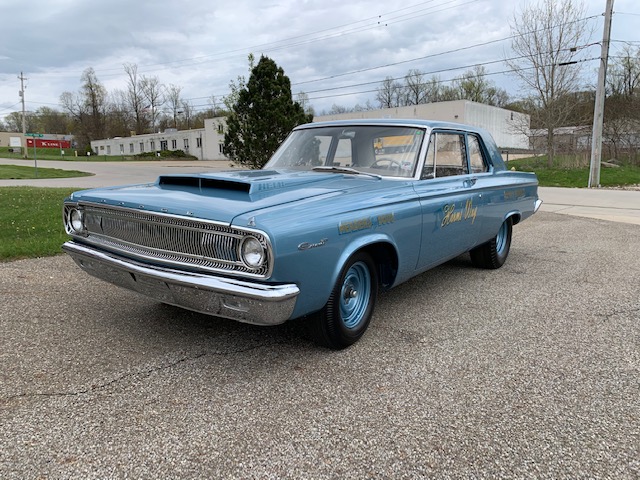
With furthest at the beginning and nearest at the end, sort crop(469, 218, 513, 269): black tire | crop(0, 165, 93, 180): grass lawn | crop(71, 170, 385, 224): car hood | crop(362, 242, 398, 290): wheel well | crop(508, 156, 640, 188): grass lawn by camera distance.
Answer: crop(0, 165, 93, 180): grass lawn < crop(508, 156, 640, 188): grass lawn < crop(469, 218, 513, 269): black tire < crop(362, 242, 398, 290): wheel well < crop(71, 170, 385, 224): car hood

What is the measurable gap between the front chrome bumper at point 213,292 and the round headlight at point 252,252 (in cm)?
11

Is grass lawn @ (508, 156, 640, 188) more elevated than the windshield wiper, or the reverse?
the windshield wiper

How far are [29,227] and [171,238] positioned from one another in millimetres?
5583

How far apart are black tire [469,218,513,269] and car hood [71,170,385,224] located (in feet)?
7.56

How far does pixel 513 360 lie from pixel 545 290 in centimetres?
196

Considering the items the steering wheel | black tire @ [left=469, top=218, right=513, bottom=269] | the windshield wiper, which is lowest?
black tire @ [left=469, top=218, right=513, bottom=269]

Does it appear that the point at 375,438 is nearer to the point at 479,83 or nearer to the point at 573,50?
the point at 573,50

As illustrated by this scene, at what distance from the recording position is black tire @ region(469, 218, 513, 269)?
5.66m

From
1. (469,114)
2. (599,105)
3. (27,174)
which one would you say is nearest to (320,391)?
(599,105)

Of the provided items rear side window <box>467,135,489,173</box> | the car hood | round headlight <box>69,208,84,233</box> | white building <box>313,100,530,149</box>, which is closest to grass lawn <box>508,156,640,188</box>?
white building <box>313,100,530,149</box>

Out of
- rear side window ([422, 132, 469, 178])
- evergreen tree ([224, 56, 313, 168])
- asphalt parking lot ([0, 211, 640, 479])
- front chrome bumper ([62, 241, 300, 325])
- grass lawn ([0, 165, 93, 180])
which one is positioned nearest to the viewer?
asphalt parking lot ([0, 211, 640, 479])

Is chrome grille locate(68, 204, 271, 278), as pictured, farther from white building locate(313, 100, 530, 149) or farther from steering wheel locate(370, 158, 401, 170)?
white building locate(313, 100, 530, 149)

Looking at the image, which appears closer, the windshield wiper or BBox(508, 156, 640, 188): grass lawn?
the windshield wiper

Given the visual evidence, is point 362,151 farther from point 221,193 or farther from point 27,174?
point 27,174
